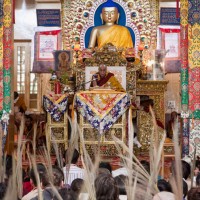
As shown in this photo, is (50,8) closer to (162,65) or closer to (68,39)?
(68,39)

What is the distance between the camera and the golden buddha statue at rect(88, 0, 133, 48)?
12188 mm

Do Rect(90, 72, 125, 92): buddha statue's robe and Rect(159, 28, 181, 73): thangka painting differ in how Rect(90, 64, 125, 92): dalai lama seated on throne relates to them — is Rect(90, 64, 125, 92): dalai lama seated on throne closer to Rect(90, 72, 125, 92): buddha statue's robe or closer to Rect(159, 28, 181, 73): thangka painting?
Rect(90, 72, 125, 92): buddha statue's robe

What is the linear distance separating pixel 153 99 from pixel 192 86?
7.13 feet

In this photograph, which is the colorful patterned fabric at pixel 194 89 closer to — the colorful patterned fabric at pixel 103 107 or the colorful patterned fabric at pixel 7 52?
the colorful patterned fabric at pixel 103 107

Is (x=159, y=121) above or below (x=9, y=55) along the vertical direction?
below

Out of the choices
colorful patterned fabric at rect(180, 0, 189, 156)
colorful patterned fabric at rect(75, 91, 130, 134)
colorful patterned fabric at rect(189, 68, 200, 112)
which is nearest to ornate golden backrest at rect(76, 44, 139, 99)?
colorful patterned fabric at rect(75, 91, 130, 134)

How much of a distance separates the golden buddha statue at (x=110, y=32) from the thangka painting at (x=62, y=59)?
3.12 ft

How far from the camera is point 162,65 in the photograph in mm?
11094

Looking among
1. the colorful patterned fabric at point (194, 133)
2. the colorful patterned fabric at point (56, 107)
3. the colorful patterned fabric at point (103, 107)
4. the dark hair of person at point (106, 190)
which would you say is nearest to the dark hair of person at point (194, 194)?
the dark hair of person at point (106, 190)

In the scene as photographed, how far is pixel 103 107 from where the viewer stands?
26.1 feet

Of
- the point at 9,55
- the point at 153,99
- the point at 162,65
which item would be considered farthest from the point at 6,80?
the point at 162,65

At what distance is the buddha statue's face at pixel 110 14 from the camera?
40.8ft

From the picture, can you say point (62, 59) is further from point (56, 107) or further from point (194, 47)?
point (194, 47)

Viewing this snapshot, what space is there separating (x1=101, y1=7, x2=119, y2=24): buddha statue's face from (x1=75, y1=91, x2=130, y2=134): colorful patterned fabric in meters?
4.83
